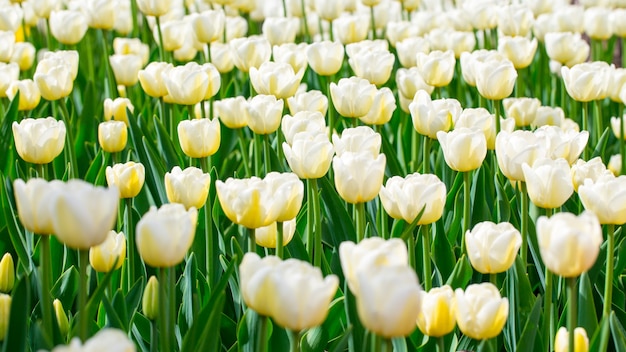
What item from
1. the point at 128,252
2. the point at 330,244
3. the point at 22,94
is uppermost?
the point at 22,94

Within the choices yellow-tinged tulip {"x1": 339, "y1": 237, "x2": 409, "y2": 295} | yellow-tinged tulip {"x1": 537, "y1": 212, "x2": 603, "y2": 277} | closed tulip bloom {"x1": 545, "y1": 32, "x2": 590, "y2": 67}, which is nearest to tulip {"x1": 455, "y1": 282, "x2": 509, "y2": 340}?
yellow-tinged tulip {"x1": 537, "y1": 212, "x2": 603, "y2": 277}

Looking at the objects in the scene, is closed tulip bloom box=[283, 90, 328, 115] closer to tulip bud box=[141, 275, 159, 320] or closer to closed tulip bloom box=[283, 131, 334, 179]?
closed tulip bloom box=[283, 131, 334, 179]

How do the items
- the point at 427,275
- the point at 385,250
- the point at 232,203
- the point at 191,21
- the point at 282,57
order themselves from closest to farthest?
the point at 385,250
the point at 232,203
the point at 427,275
the point at 282,57
the point at 191,21

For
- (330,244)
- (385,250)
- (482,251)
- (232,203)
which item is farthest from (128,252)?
(385,250)

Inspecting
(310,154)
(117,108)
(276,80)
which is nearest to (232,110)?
(276,80)

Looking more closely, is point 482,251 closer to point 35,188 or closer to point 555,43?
point 35,188

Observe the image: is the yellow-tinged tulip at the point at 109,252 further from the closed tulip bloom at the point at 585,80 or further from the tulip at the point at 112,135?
the closed tulip bloom at the point at 585,80

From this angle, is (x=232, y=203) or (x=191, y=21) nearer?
(x=232, y=203)

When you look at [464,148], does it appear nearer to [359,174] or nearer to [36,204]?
[359,174]
